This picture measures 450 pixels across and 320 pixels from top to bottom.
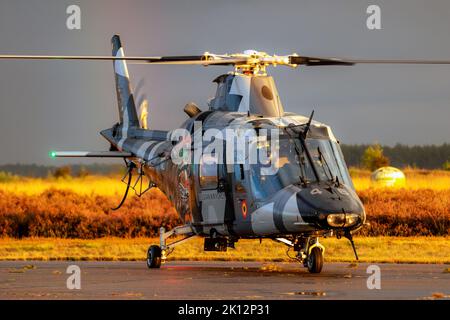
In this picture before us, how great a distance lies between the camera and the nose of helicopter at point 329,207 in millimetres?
21766

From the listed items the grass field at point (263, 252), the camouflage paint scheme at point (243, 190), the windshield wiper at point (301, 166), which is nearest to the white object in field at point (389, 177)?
the grass field at point (263, 252)

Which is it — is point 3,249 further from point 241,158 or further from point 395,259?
point 241,158

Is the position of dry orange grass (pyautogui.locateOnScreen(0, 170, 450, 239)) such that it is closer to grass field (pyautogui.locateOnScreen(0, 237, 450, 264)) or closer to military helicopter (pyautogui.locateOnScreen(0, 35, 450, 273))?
grass field (pyautogui.locateOnScreen(0, 237, 450, 264))

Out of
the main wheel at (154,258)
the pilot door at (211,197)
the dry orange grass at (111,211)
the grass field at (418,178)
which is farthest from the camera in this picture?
the grass field at (418,178)

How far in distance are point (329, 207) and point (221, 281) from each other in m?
2.62

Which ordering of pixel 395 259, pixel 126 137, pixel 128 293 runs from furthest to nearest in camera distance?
1. pixel 126 137
2. pixel 395 259
3. pixel 128 293

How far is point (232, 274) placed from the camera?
24.7m

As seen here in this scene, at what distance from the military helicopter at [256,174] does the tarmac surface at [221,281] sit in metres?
0.90

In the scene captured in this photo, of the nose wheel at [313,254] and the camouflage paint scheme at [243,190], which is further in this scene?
the nose wheel at [313,254]

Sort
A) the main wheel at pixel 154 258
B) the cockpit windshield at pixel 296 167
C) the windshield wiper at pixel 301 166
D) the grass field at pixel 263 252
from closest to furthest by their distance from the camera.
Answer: the windshield wiper at pixel 301 166
the cockpit windshield at pixel 296 167
the main wheel at pixel 154 258
the grass field at pixel 263 252

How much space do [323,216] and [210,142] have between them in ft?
14.4

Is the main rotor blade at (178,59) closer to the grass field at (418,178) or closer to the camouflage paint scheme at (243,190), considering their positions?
the camouflage paint scheme at (243,190)

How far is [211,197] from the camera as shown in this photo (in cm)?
2534

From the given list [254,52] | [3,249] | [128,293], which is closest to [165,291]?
[128,293]
